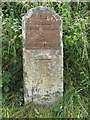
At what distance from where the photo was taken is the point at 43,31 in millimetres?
3354

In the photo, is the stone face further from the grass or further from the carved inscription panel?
the grass

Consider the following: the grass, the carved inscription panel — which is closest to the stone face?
the carved inscription panel

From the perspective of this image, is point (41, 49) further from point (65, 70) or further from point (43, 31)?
point (65, 70)

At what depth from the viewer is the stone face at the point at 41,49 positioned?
3338 millimetres

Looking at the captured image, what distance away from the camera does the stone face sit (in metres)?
3.34

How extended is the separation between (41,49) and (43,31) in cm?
16

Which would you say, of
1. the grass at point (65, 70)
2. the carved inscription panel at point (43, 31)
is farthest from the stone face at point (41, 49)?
the grass at point (65, 70)

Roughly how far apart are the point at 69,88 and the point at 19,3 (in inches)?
45.6

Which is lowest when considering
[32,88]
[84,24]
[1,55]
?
[32,88]

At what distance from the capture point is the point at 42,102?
3.40 m

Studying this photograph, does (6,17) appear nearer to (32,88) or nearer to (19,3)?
(19,3)

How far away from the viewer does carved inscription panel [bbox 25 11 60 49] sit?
11.0 ft

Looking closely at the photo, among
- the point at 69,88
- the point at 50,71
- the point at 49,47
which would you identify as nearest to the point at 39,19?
the point at 49,47

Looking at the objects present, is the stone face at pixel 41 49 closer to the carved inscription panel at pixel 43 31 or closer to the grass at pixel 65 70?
the carved inscription panel at pixel 43 31
